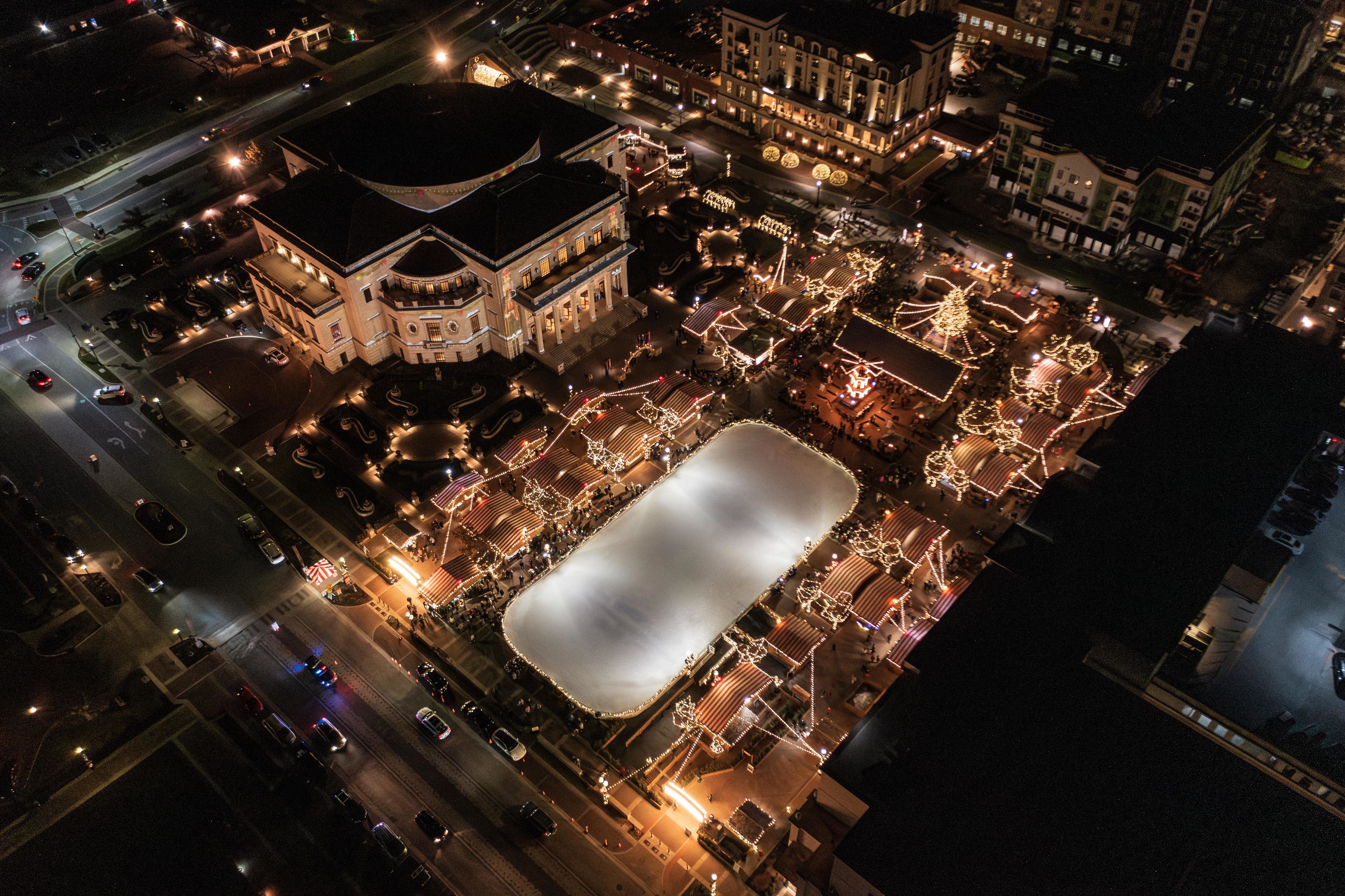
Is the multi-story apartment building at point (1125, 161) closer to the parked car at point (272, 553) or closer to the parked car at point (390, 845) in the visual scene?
the parked car at point (272, 553)

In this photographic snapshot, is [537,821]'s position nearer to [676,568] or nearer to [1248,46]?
[676,568]

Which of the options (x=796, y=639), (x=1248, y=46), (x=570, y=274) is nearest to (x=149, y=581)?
(x=570, y=274)

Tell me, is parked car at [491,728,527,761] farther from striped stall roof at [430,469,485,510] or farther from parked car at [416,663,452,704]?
striped stall roof at [430,469,485,510]

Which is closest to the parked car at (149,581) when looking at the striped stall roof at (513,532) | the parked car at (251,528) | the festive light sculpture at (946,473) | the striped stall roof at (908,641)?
the parked car at (251,528)

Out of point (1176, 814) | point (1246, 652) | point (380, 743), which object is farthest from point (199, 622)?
point (1246, 652)

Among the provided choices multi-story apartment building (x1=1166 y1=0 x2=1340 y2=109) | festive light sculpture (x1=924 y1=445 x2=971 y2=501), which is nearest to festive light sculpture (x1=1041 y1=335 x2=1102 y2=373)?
festive light sculpture (x1=924 y1=445 x2=971 y2=501)

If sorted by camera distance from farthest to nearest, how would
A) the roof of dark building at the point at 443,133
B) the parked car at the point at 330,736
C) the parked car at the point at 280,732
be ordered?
the roof of dark building at the point at 443,133 < the parked car at the point at 330,736 < the parked car at the point at 280,732
